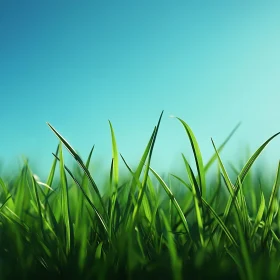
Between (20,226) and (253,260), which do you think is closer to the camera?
(253,260)

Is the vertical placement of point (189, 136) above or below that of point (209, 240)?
above

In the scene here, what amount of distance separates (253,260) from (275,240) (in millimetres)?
128

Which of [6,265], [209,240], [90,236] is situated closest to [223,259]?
[209,240]

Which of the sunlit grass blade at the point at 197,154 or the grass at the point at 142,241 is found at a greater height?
the sunlit grass blade at the point at 197,154

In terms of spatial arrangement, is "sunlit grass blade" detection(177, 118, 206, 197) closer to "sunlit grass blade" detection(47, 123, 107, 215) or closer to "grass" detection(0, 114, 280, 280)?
"grass" detection(0, 114, 280, 280)

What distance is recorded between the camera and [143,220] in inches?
33.6

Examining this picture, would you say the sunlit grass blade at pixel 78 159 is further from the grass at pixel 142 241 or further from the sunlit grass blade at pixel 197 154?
the sunlit grass blade at pixel 197 154

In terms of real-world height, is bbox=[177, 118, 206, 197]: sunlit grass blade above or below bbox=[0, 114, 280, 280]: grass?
above

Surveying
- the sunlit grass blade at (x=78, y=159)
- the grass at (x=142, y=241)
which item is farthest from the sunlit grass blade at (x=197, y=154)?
the sunlit grass blade at (x=78, y=159)

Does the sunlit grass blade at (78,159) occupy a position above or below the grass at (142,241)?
above

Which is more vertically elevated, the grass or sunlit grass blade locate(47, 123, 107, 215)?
sunlit grass blade locate(47, 123, 107, 215)

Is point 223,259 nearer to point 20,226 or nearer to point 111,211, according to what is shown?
point 111,211

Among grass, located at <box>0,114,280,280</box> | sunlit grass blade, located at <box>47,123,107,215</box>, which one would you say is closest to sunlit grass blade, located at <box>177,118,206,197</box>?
grass, located at <box>0,114,280,280</box>

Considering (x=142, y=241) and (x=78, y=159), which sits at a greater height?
(x=78, y=159)
